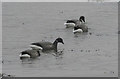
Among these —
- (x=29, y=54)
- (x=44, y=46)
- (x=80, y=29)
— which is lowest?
(x=29, y=54)

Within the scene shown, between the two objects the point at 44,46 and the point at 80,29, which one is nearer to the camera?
the point at 44,46

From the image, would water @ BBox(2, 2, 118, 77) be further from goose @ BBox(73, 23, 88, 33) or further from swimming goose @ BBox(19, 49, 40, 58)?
goose @ BBox(73, 23, 88, 33)

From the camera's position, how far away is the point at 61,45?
97.0ft

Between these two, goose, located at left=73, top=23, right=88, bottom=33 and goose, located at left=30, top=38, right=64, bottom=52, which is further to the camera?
goose, located at left=73, top=23, right=88, bottom=33

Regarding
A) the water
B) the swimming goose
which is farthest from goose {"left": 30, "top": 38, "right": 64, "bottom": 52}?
the swimming goose

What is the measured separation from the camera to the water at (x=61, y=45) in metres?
21.9

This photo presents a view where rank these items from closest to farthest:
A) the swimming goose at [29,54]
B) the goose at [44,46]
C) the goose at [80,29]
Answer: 1. the swimming goose at [29,54]
2. the goose at [44,46]
3. the goose at [80,29]

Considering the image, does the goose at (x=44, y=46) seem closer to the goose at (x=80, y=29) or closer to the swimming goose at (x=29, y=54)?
the swimming goose at (x=29, y=54)

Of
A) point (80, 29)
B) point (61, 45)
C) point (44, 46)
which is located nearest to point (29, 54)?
point (44, 46)

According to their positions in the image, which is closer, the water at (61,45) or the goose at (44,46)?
the water at (61,45)

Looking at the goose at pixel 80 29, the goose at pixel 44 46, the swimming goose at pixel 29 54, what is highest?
the goose at pixel 80 29

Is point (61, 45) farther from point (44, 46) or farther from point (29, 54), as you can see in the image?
point (29, 54)

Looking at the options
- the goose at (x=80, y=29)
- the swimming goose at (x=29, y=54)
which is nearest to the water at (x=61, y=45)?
the swimming goose at (x=29, y=54)

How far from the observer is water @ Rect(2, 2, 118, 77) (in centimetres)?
2186
